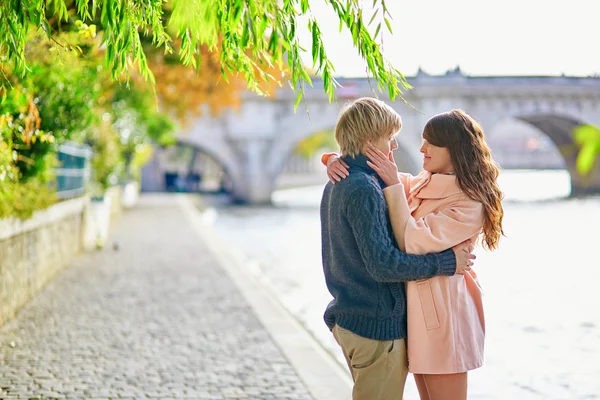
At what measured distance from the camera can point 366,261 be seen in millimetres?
2762

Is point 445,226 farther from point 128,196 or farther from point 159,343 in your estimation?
point 128,196

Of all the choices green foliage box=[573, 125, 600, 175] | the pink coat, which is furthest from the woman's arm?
green foliage box=[573, 125, 600, 175]

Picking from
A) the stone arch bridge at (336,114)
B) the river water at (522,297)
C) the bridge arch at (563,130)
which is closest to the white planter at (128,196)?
the river water at (522,297)

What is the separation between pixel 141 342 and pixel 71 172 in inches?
233

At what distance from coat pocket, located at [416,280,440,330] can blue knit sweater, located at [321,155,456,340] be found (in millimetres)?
70

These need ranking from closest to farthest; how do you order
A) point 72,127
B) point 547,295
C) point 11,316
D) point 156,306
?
point 11,316
point 156,306
point 72,127
point 547,295

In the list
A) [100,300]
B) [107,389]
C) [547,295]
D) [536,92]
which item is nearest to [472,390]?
[107,389]

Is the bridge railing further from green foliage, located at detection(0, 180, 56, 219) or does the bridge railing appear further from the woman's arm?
the woman's arm

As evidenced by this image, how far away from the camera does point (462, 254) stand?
2842 mm

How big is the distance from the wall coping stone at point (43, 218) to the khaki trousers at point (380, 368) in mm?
4746

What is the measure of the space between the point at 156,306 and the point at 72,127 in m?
2.41

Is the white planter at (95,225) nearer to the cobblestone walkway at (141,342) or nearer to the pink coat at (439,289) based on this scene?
the cobblestone walkway at (141,342)

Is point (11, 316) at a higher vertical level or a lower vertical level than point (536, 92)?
lower

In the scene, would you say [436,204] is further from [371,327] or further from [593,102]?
[593,102]
